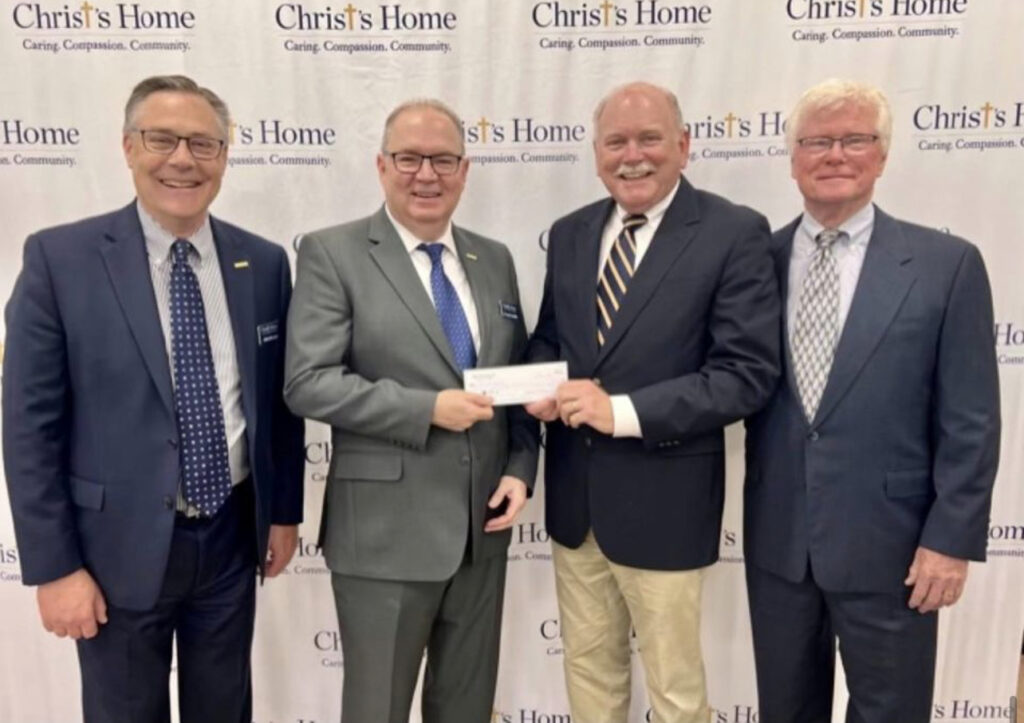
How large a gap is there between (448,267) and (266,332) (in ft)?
1.59

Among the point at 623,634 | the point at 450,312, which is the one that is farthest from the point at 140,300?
the point at 623,634

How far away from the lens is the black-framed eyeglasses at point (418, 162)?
1.83 metres

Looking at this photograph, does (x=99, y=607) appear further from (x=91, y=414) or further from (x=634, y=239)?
(x=634, y=239)

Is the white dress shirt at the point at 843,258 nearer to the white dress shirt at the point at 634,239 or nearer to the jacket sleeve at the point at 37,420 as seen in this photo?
the white dress shirt at the point at 634,239

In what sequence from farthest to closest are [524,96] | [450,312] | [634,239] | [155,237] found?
[524,96] < [634,239] < [450,312] < [155,237]

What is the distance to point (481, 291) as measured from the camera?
6.36 ft

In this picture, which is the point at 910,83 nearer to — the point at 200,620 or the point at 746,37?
the point at 746,37

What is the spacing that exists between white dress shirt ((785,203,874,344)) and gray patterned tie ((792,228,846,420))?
0.01m

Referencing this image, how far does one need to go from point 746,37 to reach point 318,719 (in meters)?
2.88

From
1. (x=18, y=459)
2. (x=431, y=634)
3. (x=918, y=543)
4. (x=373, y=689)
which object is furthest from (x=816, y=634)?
(x=18, y=459)

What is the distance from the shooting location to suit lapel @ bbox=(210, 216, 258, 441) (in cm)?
182

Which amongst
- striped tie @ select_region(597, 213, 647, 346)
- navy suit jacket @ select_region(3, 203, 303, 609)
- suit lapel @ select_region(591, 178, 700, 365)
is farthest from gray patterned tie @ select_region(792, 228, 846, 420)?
navy suit jacket @ select_region(3, 203, 303, 609)

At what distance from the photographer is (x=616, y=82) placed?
2.51m

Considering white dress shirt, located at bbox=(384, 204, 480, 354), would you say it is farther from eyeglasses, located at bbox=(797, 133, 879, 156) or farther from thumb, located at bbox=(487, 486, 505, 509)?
eyeglasses, located at bbox=(797, 133, 879, 156)
